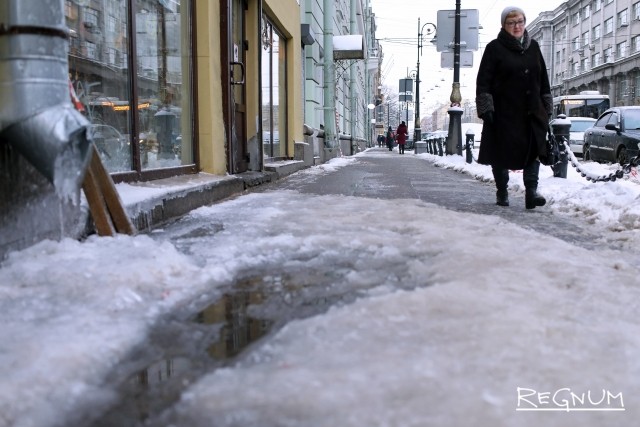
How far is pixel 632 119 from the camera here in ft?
Result: 46.8

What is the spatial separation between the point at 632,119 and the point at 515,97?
10.6m

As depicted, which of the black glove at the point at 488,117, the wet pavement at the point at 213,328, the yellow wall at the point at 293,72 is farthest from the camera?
the yellow wall at the point at 293,72

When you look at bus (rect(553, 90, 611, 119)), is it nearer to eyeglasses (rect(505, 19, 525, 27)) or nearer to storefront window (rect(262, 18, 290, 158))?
storefront window (rect(262, 18, 290, 158))

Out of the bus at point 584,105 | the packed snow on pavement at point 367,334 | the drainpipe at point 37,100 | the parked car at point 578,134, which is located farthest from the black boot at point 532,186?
the bus at point 584,105

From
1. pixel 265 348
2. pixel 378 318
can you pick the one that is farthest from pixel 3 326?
pixel 378 318

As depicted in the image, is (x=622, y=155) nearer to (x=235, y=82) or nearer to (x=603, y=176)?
(x=603, y=176)

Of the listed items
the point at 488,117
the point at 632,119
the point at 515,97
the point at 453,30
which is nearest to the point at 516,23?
the point at 515,97

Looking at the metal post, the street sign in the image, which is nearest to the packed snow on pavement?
the metal post

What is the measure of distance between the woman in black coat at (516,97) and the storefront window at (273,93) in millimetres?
4478

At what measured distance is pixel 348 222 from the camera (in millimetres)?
4371

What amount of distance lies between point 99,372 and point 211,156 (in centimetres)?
500

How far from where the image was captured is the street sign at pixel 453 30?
17406mm

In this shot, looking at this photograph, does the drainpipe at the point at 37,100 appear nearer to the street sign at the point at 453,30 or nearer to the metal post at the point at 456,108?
the metal post at the point at 456,108

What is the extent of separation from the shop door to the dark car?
8921 mm
